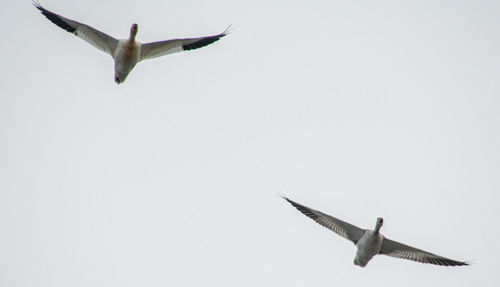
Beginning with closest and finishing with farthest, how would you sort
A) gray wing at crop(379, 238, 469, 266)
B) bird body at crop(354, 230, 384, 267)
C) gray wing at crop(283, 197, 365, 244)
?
bird body at crop(354, 230, 384, 267), gray wing at crop(379, 238, 469, 266), gray wing at crop(283, 197, 365, 244)

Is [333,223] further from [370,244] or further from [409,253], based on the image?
[409,253]

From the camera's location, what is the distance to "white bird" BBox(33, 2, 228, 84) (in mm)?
16297

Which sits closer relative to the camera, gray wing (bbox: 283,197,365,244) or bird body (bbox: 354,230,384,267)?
bird body (bbox: 354,230,384,267)

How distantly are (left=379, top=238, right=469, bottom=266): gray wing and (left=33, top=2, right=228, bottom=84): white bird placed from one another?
859 cm

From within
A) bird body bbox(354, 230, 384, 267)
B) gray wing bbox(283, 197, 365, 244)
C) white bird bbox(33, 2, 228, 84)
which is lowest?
bird body bbox(354, 230, 384, 267)

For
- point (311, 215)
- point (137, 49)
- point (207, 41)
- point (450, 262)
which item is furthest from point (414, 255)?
point (137, 49)

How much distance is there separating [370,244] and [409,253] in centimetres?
169

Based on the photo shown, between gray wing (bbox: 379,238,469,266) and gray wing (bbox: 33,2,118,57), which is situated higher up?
gray wing (bbox: 33,2,118,57)

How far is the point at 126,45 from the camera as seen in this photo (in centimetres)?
1627

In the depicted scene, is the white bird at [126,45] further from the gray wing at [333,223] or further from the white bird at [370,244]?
the gray wing at [333,223]

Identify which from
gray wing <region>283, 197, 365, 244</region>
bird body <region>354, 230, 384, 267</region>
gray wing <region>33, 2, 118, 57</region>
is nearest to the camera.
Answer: bird body <region>354, 230, 384, 267</region>

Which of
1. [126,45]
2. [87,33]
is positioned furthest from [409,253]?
[87,33]

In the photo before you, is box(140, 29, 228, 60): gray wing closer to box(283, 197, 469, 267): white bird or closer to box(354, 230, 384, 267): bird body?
box(283, 197, 469, 267): white bird

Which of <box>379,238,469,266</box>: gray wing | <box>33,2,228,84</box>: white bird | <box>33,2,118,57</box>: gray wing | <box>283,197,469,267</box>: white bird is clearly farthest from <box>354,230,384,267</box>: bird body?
<box>33,2,118,57</box>: gray wing
